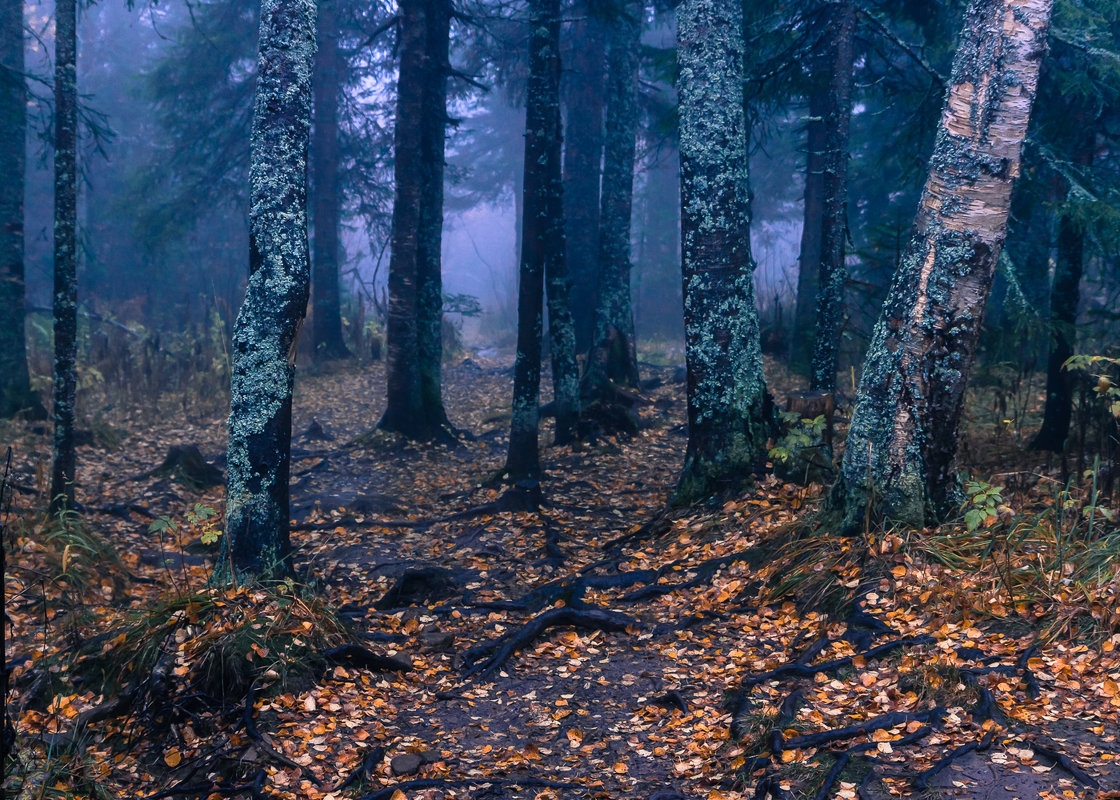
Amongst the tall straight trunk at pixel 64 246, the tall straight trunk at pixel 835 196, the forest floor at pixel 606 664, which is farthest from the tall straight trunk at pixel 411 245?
the tall straight trunk at pixel 835 196

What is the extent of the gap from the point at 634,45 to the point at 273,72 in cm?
1130

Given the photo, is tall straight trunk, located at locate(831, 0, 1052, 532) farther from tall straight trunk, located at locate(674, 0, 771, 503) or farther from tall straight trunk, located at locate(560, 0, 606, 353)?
tall straight trunk, located at locate(560, 0, 606, 353)

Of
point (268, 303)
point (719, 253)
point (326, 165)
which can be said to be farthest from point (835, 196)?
point (326, 165)

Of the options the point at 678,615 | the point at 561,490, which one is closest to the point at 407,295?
the point at 561,490

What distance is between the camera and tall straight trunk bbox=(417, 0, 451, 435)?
1192cm

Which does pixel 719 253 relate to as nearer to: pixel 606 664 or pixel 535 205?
pixel 535 205

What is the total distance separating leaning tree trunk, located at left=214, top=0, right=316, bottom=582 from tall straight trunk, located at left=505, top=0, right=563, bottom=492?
3565 mm

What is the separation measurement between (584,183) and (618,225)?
253 centimetres

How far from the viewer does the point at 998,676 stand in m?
4.11

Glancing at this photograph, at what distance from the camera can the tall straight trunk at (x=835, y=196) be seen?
871 cm

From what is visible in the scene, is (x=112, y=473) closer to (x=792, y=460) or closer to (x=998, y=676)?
(x=792, y=460)

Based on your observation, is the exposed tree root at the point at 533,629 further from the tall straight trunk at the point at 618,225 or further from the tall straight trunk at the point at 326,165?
the tall straight trunk at the point at 326,165

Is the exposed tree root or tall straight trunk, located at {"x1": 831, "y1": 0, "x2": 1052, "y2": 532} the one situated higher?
tall straight trunk, located at {"x1": 831, "y1": 0, "x2": 1052, "y2": 532}

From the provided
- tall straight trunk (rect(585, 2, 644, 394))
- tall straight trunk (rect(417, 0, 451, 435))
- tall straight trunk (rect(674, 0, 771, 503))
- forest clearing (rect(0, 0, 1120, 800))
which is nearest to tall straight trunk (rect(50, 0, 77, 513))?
forest clearing (rect(0, 0, 1120, 800))
